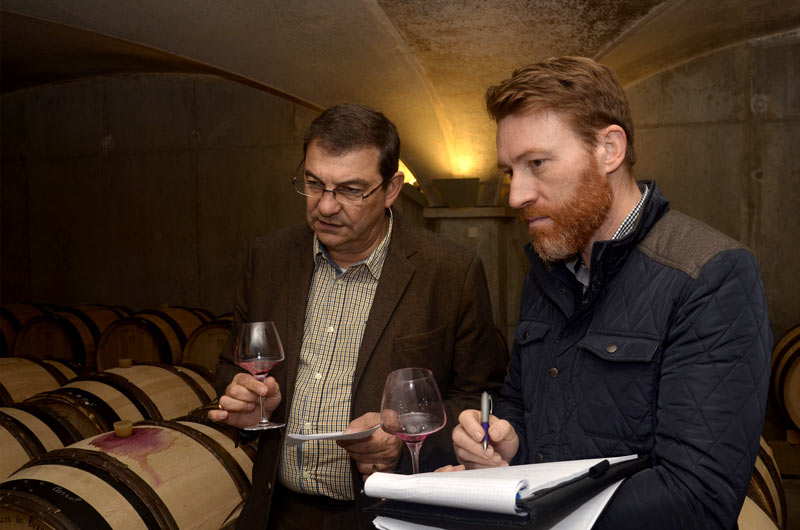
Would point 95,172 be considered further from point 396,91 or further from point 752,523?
point 752,523

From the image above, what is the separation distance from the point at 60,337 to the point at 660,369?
5823 mm

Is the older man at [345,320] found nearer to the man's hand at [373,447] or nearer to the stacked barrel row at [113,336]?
the man's hand at [373,447]

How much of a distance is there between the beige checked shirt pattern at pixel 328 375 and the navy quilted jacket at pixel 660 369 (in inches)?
26.3

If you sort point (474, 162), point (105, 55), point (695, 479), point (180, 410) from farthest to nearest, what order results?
1. point (105, 55)
2. point (474, 162)
3. point (180, 410)
4. point (695, 479)

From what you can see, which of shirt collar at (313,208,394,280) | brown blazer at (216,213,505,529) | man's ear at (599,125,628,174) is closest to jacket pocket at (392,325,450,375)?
brown blazer at (216,213,505,529)

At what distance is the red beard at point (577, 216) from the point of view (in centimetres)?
→ 136

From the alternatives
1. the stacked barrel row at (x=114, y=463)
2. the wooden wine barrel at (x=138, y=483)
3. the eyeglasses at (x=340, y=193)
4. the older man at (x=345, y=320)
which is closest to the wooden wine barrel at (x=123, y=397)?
the stacked barrel row at (x=114, y=463)

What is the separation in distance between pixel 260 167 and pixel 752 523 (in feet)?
22.2

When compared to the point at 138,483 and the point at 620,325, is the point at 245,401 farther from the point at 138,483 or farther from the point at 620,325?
the point at 620,325

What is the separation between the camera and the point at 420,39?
4926 millimetres

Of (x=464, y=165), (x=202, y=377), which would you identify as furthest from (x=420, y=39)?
(x=202, y=377)

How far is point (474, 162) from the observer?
6301mm

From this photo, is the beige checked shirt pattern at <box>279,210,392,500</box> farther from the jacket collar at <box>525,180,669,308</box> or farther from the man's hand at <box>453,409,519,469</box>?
the jacket collar at <box>525,180,669,308</box>

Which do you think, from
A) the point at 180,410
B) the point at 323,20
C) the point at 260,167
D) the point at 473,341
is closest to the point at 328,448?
the point at 473,341
